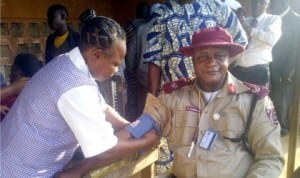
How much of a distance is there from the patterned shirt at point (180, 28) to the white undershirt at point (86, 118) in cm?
113

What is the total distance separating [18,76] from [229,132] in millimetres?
1291

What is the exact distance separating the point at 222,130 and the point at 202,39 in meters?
0.42

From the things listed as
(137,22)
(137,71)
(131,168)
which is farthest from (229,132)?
(137,22)

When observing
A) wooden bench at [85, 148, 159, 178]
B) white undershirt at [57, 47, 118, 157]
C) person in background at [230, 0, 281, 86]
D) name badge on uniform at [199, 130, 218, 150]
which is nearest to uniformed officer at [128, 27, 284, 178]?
name badge on uniform at [199, 130, 218, 150]

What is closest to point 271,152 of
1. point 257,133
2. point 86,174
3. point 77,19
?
point 257,133

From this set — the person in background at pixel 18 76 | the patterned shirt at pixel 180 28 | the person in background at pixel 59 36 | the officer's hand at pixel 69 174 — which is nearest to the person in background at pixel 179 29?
the patterned shirt at pixel 180 28

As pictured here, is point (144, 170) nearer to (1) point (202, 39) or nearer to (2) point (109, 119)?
(2) point (109, 119)

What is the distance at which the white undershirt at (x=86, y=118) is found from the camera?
176cm

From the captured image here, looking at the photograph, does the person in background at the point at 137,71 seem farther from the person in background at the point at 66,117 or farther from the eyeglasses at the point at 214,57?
the person in background at the point at 66,117

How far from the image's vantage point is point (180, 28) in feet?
9.37

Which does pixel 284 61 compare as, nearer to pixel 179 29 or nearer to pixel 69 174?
pixel 179 29

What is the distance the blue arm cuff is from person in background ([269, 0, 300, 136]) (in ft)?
10.9

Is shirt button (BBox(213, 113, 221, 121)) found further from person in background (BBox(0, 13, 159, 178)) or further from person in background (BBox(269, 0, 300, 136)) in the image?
person in background (BBox(269, 0, 300, 136))

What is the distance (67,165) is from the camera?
200 centimetres
